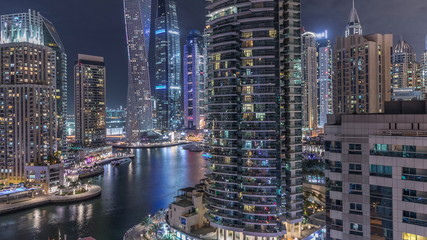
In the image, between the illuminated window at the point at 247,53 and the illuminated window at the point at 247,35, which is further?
the illuminated window at the point at 247,35

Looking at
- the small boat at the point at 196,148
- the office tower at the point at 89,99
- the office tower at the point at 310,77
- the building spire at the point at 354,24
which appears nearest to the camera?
the building spire at the point at 354,24

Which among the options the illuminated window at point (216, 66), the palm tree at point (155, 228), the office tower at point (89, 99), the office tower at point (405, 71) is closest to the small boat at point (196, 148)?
the office tower at point (89, 99)

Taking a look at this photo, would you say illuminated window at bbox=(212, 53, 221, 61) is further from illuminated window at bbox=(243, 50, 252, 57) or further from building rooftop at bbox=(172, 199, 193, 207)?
building rooftop at bbox=(172, 199, 193, 207)

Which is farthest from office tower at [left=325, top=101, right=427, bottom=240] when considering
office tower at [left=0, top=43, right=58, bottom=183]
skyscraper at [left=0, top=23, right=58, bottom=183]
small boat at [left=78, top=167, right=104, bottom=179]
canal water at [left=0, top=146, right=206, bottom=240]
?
small boat at [left=78, top=167, right=104, bottom=179]

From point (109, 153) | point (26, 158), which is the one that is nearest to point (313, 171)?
point (26, 158)

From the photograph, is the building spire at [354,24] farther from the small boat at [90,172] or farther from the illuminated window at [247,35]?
the small boat at [90,172]
